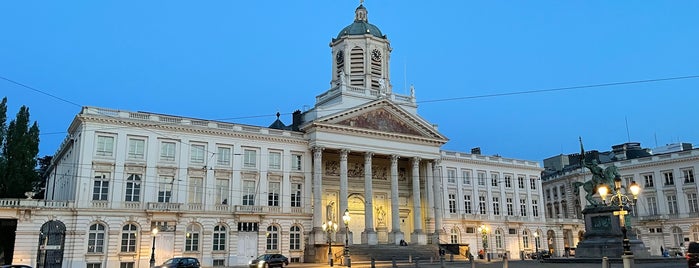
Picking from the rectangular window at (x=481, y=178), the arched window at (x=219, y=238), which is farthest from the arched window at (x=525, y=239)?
the arched window at (x=219, y=238)

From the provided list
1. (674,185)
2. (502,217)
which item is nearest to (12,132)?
(502,217)

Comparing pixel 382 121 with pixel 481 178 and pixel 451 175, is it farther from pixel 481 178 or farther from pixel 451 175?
pixel 481 178

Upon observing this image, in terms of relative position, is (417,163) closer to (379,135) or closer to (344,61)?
(379,135)

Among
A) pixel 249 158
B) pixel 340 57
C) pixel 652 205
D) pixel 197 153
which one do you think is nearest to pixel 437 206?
pixel 249 158

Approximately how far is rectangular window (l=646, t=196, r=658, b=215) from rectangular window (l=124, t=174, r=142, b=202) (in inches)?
2314

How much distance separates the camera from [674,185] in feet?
216

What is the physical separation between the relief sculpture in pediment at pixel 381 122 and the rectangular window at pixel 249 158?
28.3 ft

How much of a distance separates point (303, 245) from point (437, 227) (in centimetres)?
1411

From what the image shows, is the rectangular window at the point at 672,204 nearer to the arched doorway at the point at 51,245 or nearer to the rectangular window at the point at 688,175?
the rectangular window at the point at 688,175

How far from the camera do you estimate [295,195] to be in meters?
50.8

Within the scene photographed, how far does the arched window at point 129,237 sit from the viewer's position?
4231 centimetres

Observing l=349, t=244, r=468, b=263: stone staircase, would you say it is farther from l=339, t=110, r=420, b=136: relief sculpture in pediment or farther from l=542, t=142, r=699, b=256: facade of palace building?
Result: l=542, t=142, r=699, b=256: facade of palace building

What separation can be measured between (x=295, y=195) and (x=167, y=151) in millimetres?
11934

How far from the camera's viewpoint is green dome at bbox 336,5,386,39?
205 ft
